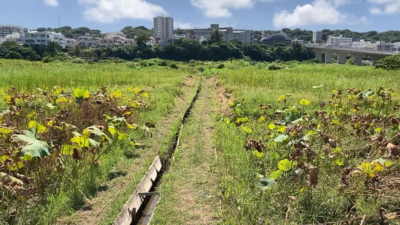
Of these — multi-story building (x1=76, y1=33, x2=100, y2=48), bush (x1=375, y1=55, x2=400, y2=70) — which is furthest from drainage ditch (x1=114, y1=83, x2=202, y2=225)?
multi-story building (x1=76, y1=33, x2=100, y2=48)

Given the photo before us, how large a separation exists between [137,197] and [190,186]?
792 mm

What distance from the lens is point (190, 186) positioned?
15.7ft

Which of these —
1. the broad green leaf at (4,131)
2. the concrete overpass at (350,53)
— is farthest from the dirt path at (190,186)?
the concrete overpass at (350,53)

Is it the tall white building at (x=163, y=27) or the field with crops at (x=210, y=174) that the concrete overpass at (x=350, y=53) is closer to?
the field with crops at (x=210, y=174)

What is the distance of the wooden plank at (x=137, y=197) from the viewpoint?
3788 mm

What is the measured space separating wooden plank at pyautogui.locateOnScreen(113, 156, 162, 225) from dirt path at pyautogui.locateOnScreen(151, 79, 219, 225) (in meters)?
0.22

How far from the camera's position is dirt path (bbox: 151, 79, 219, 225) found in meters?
3.95

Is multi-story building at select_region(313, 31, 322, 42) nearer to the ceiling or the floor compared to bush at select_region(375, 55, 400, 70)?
nearer to the ceiling

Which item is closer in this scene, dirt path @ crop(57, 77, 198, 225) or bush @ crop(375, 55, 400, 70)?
dirt path @ crop(57, 77, 198, 225)

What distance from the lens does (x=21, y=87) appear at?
1164cm

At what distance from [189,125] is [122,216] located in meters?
4.72

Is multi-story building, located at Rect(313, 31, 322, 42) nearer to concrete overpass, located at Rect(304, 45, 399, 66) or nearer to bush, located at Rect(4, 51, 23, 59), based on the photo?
concrete overpass, located at Rect(304, 45, 399, 66)

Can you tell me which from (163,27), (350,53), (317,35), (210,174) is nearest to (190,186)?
(210,174)

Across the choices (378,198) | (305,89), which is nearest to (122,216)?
(378,198)
